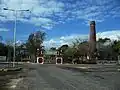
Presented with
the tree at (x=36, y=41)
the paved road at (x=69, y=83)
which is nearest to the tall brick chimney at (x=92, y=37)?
the tree at (x=36, y=41)

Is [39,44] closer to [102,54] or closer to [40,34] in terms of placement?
[40,34]

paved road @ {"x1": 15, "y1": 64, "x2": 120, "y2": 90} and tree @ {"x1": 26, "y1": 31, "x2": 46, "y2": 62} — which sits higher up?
tree @ {"x1": 26, "y1": 31, "x2": 46, "y2": 62}

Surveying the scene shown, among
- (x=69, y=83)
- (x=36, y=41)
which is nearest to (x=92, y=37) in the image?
(x=36, y=41)

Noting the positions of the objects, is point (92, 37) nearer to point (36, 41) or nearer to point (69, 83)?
point (36, 41)

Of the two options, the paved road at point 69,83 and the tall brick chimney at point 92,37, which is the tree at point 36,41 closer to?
the tall brick chimney at point 92,37

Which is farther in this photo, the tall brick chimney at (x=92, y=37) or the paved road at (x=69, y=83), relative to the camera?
the tall brick chimney at (x=92, y=37)

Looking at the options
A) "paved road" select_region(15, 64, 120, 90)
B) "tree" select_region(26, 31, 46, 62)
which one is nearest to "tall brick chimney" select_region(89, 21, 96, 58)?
"tree" select_region(26, 31, 46, 62)

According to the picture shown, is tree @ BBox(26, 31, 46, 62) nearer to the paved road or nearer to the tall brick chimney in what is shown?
the tall brick chimney

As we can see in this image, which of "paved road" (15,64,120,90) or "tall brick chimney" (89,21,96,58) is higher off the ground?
"tall brick chimney" (89,21,96,58)

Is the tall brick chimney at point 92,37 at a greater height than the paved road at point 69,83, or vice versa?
the tall brick chimney at point 92,37

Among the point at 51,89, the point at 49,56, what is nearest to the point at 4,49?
the point at 49,56

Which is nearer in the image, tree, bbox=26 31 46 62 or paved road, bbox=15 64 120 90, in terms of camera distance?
paved road, bbox=15 64 120 90

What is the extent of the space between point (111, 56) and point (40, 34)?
4710 centimetres

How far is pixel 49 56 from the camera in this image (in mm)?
171000
